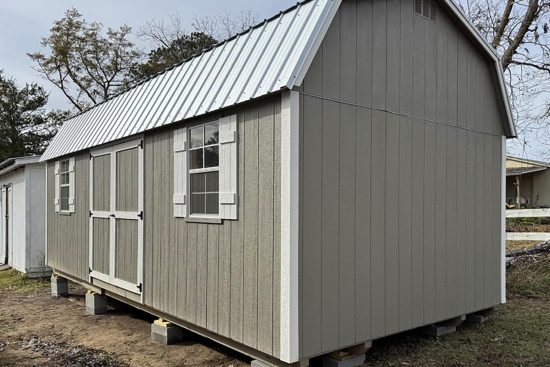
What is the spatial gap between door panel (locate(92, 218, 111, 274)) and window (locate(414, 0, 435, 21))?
4.66m

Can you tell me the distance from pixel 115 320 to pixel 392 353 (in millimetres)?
3812

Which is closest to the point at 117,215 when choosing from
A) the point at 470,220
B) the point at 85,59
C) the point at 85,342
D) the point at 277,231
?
the point at 85,342

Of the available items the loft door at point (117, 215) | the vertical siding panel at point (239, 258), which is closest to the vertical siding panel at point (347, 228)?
the vertical siding panel at point (239, 258)

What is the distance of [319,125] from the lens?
3.97 metres

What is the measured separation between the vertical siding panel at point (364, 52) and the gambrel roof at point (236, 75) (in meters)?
0.47

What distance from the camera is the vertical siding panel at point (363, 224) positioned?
168 inches

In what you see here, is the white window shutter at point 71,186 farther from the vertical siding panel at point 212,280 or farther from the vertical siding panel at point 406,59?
the vertical siding panel at point 406,59

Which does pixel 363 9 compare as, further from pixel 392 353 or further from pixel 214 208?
pixel 392 353

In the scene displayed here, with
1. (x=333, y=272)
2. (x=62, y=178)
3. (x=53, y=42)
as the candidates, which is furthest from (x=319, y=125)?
(x=53, y=42)

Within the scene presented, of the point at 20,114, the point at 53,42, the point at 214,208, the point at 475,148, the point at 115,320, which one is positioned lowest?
the point at 115,320

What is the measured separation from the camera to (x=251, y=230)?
4.06 metres

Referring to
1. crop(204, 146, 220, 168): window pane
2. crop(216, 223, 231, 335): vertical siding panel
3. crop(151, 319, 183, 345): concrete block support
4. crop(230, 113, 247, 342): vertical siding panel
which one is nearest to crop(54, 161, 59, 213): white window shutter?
crop(151, 319, 183, 345): concrete block support

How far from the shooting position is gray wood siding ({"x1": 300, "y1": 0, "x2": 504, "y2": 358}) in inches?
156

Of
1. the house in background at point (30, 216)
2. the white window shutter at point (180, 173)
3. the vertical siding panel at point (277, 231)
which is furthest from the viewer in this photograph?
the house in background at point (30, 216)
